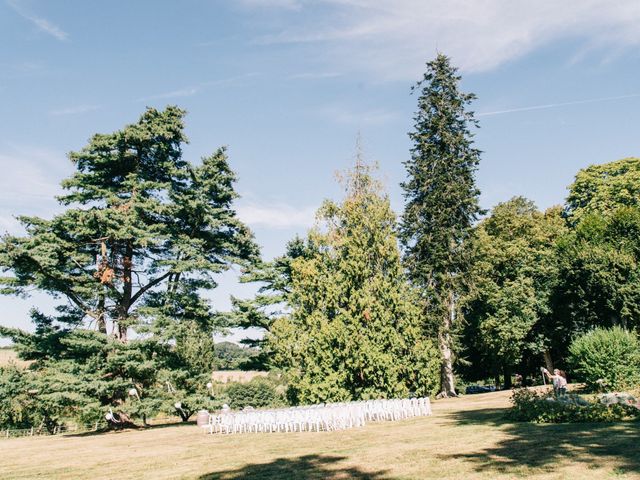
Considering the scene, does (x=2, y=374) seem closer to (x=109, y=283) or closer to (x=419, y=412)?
(x=109, y=283)

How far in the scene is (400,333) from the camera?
878 inches

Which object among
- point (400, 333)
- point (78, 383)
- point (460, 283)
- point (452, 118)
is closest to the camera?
point (400, 333)

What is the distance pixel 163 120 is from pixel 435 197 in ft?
66.1

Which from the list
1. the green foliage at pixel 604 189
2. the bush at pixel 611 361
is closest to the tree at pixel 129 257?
the bush at pixel 611 361

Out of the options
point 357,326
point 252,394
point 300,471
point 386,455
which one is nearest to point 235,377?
point 252,394

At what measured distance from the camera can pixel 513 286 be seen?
40125 mm

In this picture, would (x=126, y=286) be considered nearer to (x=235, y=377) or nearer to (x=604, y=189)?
(x=235, y=377)

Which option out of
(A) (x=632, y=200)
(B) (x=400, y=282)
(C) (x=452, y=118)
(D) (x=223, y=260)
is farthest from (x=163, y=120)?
(A) (x=632, y=200)

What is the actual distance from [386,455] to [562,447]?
161 inches

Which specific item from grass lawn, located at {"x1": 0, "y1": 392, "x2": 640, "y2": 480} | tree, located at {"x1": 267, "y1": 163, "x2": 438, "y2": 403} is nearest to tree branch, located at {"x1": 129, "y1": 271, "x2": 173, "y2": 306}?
tree, located at {"x1": 267, "y1": 163, "x2": 438, "y2": 403}

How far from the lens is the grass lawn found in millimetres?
9773

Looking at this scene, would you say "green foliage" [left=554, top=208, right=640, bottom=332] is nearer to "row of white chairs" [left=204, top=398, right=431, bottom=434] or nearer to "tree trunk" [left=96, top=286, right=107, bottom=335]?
"row of white chairs" [left=204, top=398, right=431, bottom=434]

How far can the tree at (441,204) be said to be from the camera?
119 ft

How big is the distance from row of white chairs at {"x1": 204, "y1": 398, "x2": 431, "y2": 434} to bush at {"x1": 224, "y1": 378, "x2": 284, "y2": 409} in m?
19.8
